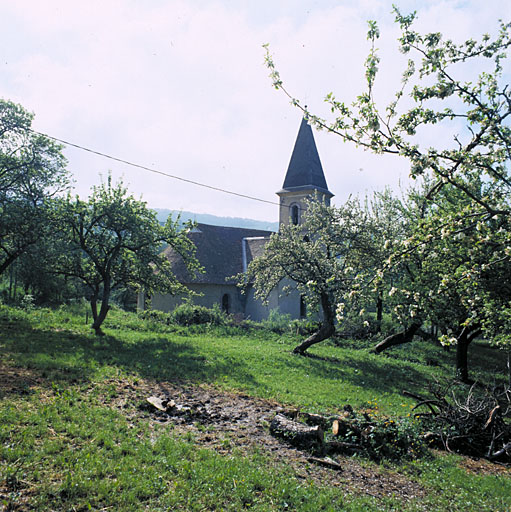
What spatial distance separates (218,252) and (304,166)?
10354mm

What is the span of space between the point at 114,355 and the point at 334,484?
8.67m

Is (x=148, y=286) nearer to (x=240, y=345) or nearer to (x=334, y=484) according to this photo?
(x=240, y=345)

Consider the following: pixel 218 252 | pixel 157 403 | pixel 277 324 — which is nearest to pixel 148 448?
pixel 157 403

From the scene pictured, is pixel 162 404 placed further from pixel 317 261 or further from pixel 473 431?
pixel 317 261

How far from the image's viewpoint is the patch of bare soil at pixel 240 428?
589 centimetres

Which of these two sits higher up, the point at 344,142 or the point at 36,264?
the point at 344,142

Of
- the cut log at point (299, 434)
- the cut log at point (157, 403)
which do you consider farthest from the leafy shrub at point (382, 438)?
the cut log at point (157, 403)

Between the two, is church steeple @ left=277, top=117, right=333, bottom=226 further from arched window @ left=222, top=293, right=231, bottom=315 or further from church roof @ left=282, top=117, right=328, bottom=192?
arched window @ left=222, top=293, right=231, bottom=315

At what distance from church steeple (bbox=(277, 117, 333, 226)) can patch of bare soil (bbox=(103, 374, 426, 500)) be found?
25.0m

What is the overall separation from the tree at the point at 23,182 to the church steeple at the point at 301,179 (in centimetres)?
1786

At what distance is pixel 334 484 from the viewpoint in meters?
5.70

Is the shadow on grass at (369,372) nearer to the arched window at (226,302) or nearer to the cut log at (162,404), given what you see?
the cut log at (162,404)

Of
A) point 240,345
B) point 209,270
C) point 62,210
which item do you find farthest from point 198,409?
point 209,270

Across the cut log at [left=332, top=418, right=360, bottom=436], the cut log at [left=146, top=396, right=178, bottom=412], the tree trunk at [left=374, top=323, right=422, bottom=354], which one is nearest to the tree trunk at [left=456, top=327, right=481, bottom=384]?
the tree trunk at [left=374, top=323, right=422, bottom=354]
